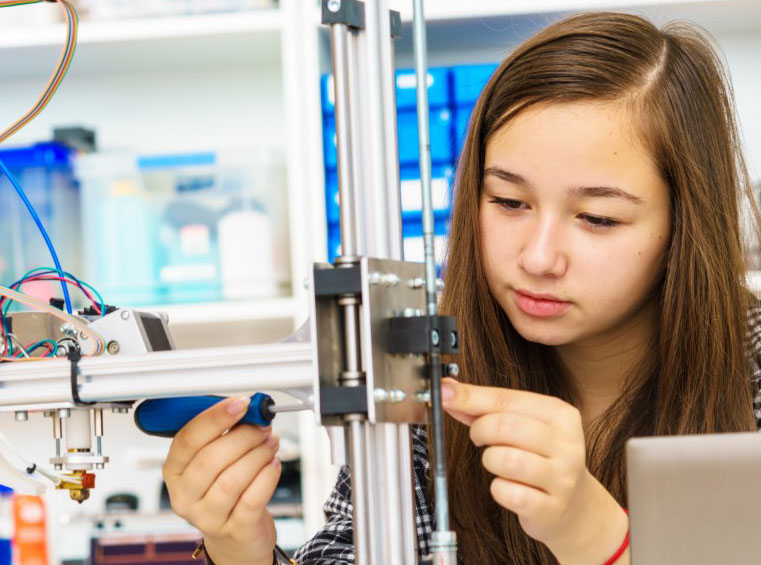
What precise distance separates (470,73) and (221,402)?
0.88 metres

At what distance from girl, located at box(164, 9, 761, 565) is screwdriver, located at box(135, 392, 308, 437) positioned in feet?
0.04

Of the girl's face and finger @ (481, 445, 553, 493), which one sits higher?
the girl's face

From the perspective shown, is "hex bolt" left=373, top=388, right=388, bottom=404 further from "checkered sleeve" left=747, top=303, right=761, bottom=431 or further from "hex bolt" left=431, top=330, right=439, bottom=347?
"checkered sleeve" left=747, top=303, right=761, bottom=431

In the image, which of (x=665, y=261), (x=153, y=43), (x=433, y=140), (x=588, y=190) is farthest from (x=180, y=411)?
(x=153, y=43)

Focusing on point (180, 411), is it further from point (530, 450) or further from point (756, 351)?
point (756, 351)

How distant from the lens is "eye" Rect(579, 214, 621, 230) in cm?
Answer: 89

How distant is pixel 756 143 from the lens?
164 centimetres

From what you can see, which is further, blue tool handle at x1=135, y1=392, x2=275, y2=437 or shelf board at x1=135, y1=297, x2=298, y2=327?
shelf board at x1=135, y1=297, x2=298, y2=327

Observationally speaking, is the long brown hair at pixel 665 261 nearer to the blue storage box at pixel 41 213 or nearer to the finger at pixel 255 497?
the finger at pixel 255 497

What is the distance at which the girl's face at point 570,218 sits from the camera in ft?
2.89

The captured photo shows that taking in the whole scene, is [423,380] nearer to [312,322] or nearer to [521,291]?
[312,322]

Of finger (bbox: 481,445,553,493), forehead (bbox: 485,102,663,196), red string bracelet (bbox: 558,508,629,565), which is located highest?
forehead (bbox: 485,102,663,196)

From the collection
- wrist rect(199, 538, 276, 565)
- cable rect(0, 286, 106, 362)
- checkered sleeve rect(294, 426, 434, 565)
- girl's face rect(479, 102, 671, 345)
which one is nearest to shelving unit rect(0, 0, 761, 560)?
checkered sleeve rect(294, 426, 434, 565)

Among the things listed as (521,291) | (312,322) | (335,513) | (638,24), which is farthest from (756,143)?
(312,322)
